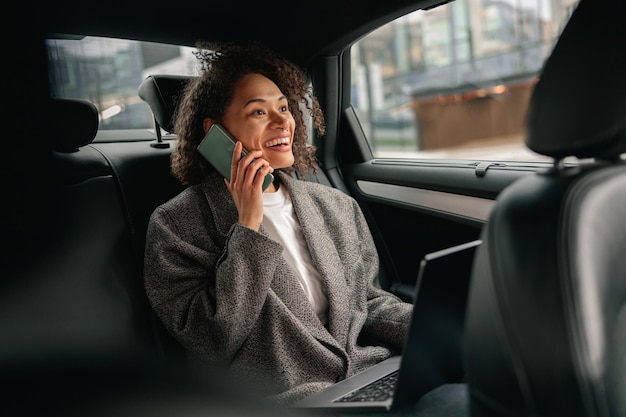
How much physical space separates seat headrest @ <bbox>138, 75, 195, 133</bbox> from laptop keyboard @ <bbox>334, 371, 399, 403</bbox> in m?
0.97

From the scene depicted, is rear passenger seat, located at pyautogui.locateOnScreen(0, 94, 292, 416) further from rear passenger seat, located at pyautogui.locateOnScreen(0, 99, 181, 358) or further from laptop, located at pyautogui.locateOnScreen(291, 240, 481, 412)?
laptop, located at pyautogui.locateOnScreen(291, 240, 481, 412)

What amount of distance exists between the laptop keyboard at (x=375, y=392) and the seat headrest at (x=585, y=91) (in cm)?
55

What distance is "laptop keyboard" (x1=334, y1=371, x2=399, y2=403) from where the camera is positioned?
1123mm

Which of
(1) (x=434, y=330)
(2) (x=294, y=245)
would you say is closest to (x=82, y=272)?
(2) (x=294, y=245)

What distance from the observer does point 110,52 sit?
5.94ft

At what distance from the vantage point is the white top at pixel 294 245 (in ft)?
5.22

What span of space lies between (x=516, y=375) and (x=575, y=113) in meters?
0.36

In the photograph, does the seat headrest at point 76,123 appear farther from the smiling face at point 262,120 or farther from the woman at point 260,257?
the smiling face at point 262,120

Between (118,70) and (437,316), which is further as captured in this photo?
(118,70)

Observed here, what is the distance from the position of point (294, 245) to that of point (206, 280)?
27 cm

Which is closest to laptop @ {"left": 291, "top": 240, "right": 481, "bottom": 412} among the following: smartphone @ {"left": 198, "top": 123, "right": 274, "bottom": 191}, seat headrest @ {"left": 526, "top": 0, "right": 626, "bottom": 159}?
seat headrest @ {"left": 526, "top": 0, "right": 626, "bottom": 159}

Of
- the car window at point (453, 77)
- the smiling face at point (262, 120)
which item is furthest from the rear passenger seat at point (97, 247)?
the car window at point (453, 77)

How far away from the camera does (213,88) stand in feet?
5.59

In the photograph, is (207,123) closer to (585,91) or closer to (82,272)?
(82,272)
